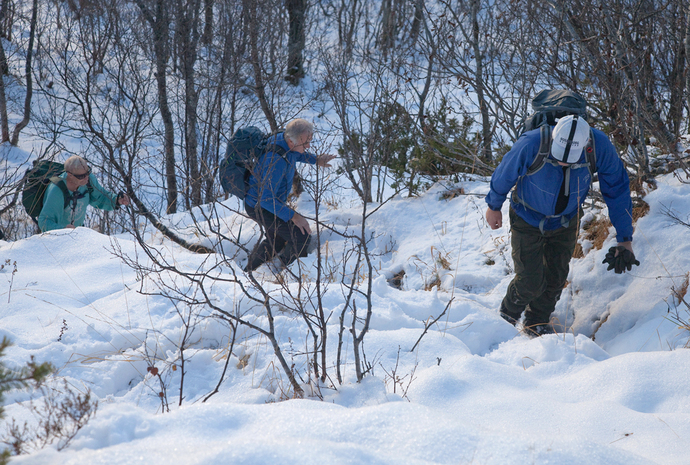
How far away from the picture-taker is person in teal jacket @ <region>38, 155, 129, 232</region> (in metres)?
5.07

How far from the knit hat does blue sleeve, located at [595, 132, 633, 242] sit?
0.25 metres

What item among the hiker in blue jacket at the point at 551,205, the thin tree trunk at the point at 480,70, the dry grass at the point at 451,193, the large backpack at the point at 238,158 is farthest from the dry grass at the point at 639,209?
the large backpack at the point at 238,158

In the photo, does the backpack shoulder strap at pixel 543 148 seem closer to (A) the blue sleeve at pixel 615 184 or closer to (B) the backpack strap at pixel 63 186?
(A) the blue sleeve at pixel 615 184

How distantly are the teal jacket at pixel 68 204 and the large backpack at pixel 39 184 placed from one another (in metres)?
0.05

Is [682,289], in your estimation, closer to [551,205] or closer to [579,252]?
[579,252]

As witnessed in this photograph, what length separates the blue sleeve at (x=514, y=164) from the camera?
2.98 meters

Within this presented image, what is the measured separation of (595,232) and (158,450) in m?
4.10

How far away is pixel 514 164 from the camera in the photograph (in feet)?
9.91

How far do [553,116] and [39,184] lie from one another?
5.43 metres

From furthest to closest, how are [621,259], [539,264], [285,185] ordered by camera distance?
[285,185] < [539,264] < [621,259]

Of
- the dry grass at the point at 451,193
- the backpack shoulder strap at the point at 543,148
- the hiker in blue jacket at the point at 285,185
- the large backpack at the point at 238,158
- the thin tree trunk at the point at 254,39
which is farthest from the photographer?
the thin tree trunk at the point at 254,39

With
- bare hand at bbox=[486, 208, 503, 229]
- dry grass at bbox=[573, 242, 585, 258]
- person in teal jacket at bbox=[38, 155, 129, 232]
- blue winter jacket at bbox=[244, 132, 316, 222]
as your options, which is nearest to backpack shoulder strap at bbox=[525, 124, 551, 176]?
bare hand at bbox=[486, 208, 503, 229]

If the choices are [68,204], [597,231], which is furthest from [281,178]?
[597,231]

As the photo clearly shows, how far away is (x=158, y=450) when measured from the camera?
143cm
